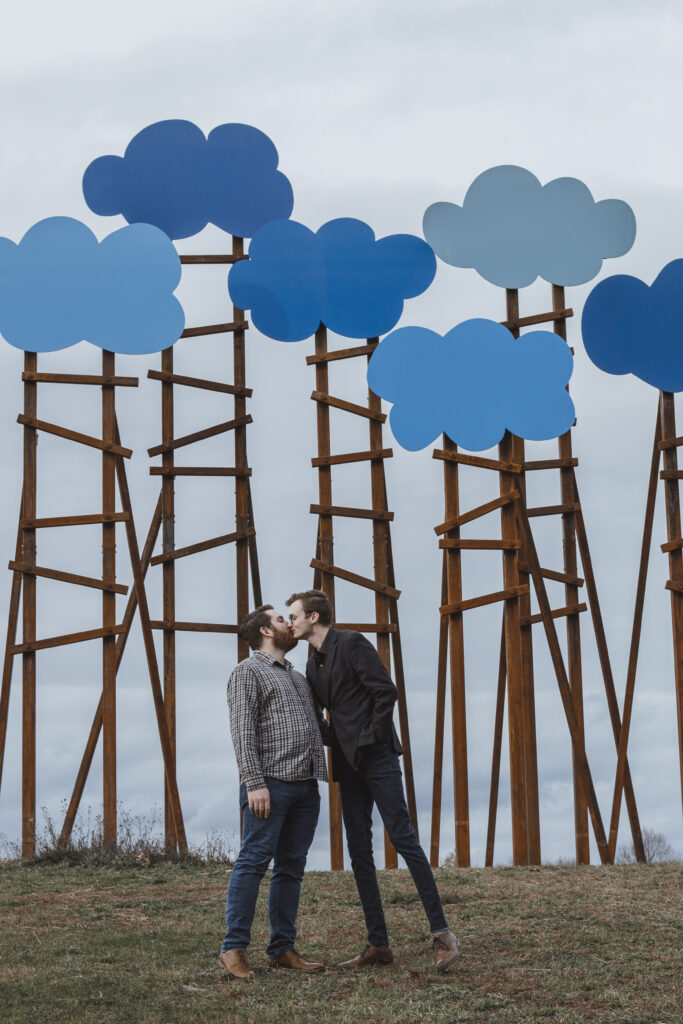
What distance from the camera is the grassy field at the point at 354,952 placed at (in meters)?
5.46

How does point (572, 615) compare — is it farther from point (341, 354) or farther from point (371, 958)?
point (371, 958)

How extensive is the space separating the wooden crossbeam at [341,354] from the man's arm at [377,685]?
533 centimetres

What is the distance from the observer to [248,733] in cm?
576

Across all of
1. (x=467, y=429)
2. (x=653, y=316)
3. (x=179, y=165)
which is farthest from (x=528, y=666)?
(x=179, y=165)

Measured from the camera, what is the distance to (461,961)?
20.4ft

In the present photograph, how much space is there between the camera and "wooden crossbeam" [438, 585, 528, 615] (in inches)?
400

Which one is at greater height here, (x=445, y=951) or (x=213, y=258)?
(x=213, y=258)

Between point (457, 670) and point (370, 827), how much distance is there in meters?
4.17

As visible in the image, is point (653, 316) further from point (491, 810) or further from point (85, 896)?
point (85, 896)

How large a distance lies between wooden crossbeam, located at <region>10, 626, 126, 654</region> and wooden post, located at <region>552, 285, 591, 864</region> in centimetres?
390

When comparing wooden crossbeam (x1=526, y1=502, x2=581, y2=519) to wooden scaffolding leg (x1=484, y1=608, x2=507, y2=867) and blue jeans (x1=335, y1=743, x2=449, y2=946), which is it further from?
blue jeans (x1=335, y1=743, x2=449, y2=946)

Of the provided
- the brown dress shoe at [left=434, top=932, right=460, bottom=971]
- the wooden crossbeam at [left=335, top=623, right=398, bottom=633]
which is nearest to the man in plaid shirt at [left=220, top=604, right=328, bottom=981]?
the brown dress shoe at [left=434, top=932, right=460, bottom=971]

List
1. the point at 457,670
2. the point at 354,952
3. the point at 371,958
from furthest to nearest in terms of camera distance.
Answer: the point at 457,670
the point at 354,952
the point at 371,958

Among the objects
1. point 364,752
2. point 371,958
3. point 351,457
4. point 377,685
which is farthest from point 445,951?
point 351,457
